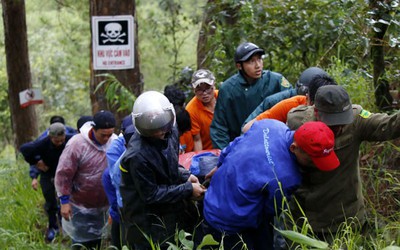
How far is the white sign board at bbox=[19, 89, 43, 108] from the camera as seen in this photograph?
12.8 meters

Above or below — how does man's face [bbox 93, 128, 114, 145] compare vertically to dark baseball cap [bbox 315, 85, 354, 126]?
below

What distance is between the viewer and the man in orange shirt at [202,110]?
249 inches

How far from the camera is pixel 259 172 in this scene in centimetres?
408

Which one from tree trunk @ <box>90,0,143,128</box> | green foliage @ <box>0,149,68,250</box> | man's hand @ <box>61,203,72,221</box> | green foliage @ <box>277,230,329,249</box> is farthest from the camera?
tree trunk @ <box>90,0,143,128</box>

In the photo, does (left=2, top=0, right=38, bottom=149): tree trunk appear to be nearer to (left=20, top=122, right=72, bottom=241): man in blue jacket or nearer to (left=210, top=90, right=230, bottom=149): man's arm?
(left=20, top=122, right=72, bottom=241): man in blue jacket

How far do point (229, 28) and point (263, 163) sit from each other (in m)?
4.86

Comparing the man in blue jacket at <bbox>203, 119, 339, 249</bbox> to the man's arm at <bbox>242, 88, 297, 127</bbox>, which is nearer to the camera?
the man in blue jacket at <bbox>203, 119, 339, 249</bbox>

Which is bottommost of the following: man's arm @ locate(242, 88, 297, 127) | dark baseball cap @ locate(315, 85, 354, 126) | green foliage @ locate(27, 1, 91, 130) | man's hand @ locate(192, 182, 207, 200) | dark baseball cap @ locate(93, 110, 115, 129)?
green foliage @ locate(27, 1, 91, 130)

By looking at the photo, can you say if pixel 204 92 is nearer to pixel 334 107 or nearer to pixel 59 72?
pixel 334 107

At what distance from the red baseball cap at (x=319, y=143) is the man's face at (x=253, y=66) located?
213 cm

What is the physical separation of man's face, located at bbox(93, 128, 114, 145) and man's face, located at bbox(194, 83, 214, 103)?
117 centimetres

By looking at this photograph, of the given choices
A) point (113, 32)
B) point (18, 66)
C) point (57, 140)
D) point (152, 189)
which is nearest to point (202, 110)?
point (152, 189)

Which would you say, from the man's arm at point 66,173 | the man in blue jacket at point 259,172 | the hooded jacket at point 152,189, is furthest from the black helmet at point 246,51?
the man's arm at point 66,173

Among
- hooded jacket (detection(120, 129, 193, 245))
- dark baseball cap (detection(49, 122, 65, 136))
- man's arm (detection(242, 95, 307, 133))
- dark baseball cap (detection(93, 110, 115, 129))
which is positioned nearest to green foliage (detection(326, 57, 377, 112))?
man's arm (detection(242, 95, 307, 133))
